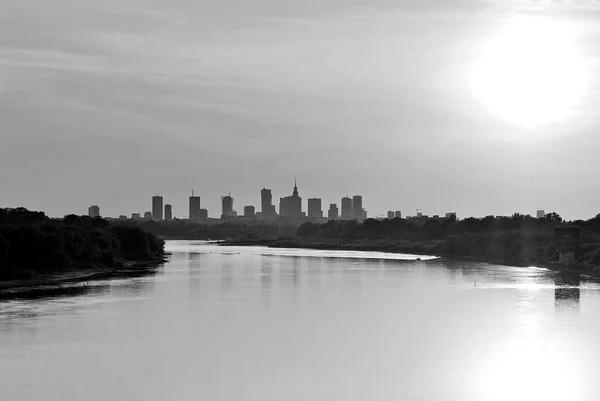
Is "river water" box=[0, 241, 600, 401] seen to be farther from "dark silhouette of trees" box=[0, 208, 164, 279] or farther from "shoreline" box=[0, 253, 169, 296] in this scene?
"dark silhouette of trees" box=[0, 208, 164, 279]

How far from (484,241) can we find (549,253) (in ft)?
71.2

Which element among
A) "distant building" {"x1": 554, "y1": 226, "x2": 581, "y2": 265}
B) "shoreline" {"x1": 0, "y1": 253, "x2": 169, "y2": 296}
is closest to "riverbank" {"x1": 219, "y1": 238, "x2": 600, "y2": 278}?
"distant building" {"x1": 554, "y1": 226, "x2": 581, "y2": 265}

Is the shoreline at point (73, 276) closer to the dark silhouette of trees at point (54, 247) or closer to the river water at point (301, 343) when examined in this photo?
the dark silhouette of trees at point (54, 247)

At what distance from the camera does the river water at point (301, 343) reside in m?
31.1

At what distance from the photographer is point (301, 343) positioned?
41.1m

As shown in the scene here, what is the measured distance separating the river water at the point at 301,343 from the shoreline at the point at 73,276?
11.1 ft

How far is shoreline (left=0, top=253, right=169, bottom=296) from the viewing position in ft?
→ 222

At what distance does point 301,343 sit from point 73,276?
43099 mm

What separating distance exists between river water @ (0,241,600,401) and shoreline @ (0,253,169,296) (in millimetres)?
3382

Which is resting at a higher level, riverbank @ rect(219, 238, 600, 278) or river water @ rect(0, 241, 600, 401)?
riverbank @ rect(219, 238, 600, 278)

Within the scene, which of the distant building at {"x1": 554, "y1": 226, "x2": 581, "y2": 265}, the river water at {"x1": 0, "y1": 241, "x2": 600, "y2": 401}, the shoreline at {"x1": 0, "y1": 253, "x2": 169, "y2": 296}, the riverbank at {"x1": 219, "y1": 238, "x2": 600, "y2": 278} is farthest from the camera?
the distant building at {"x1": 554, "y1": 226, "x2": 581, "y2": 265}

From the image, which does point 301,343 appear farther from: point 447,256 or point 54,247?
point 447,256

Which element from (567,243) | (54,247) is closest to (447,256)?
(567,243)

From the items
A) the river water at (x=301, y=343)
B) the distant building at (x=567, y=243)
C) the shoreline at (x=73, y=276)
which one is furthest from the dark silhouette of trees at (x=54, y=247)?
the distant building at (x=567, y=243)
